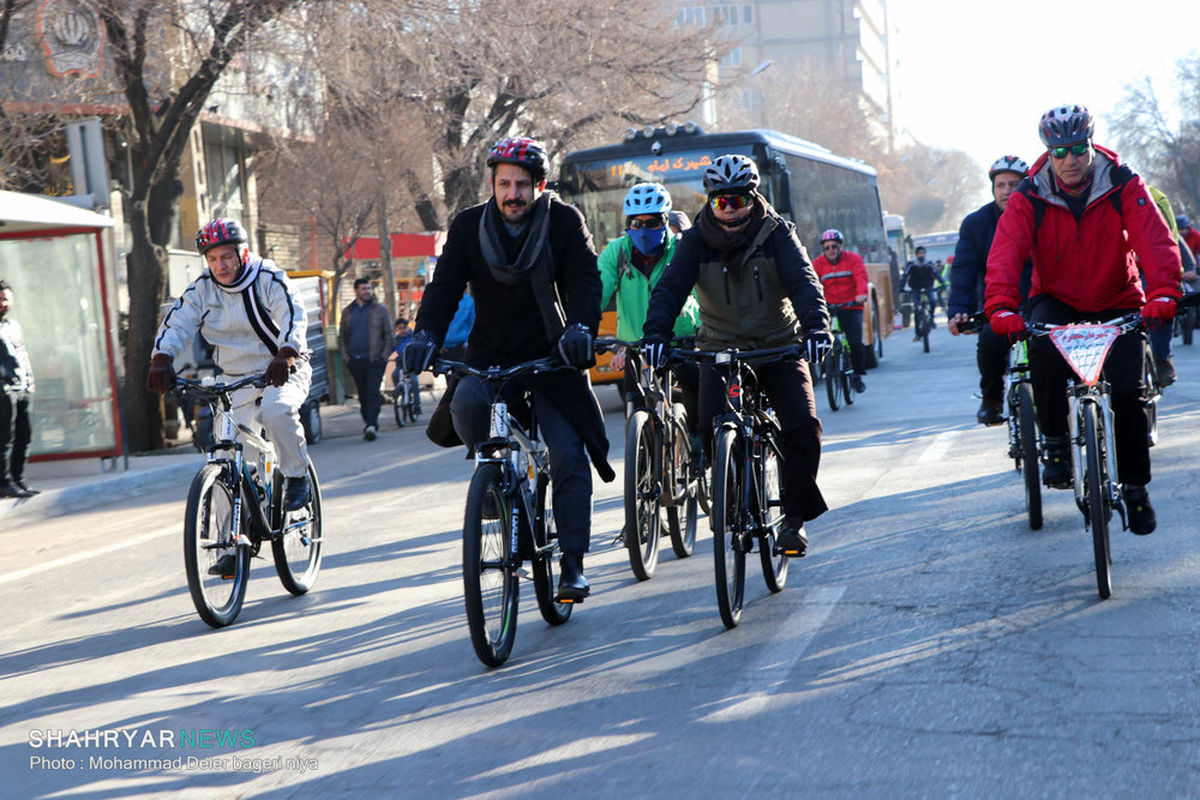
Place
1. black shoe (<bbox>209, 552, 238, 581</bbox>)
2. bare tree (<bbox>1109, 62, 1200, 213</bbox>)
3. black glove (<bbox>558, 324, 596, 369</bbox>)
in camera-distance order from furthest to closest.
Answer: bare tree (<bbox>1109, 62, 1200, 213</bbox>)
black shoe (<bbox>209, 552, 238, 581</bbox>)
black glove (<bbox>558, 324, 596, 369</bbox>)

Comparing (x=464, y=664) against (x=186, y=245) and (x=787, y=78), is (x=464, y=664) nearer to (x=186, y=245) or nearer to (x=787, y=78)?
(x=186, y=245)

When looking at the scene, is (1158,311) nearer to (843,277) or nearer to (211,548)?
(211,548)

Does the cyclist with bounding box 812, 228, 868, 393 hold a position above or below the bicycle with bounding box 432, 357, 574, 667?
above

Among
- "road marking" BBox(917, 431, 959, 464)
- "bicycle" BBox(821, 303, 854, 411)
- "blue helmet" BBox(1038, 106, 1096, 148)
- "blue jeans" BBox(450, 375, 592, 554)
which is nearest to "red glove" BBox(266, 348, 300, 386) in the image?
"blue jeans" BBox(450, 375, 592, 554)

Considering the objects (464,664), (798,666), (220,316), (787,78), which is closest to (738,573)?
(798,666)

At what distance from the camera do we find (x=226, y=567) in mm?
6867

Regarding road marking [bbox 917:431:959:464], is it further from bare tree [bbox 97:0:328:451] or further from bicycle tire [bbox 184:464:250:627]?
bare tree [bbox 97:0:328:451]

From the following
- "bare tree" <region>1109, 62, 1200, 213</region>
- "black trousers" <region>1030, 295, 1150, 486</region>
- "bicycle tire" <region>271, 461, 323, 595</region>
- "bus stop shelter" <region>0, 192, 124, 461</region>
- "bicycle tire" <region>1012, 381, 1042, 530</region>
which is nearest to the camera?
"black trousers" <region>1030, 295, 1150, 486</region>

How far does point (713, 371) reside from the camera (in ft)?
21.3

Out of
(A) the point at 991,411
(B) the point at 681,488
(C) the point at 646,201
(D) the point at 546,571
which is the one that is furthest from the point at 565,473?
(A) the point at 991,411

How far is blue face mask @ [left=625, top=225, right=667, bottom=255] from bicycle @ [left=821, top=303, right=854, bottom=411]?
7452 millimetres

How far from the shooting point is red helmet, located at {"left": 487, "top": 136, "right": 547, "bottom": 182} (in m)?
5.92

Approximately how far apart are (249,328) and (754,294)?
2.46 meters

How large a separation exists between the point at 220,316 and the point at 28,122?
12409 mm
